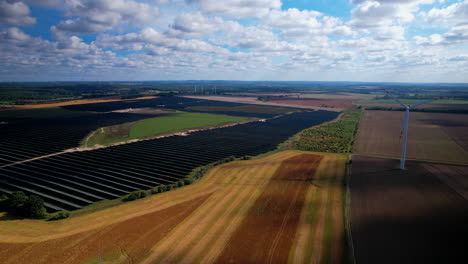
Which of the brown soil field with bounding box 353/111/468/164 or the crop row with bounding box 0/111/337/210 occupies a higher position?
the brown soil field with bounding box 353/111/468/164

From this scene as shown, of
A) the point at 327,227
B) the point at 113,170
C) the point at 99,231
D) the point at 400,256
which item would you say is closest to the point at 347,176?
the point at 327,227

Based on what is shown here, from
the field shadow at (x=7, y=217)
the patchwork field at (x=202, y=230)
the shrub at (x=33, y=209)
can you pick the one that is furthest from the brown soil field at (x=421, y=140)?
the field shadow at (x=7, y=217)

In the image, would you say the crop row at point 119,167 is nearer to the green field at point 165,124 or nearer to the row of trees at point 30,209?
the row of trees at point 30,209

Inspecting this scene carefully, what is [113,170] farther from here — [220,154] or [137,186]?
[220,154]

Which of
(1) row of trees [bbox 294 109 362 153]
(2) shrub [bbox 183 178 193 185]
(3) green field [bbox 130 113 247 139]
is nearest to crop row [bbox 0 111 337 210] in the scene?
(2) shrub [bbox 183 178 193 185]

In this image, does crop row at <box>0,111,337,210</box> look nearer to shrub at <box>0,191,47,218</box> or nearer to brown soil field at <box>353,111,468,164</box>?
shrub at <box>0,191,47,218</box>
